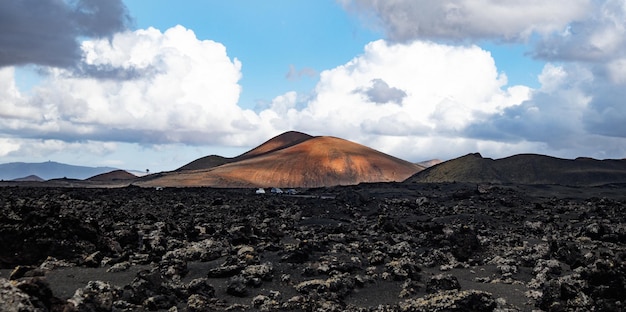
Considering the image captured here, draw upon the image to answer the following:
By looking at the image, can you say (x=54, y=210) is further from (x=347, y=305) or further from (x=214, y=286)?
(x=347, y=305)

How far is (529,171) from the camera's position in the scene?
112 meters

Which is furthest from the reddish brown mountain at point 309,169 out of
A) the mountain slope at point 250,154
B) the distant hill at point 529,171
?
the distant hill at point 529,171

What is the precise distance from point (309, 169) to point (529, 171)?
55.4m

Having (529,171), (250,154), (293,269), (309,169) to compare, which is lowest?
(293,269)

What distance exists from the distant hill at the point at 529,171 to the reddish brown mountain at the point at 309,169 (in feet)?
106

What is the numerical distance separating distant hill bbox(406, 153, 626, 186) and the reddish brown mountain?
32197mm

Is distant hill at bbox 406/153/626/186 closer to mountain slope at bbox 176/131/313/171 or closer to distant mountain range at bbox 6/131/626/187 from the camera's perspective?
distant mountain range at bbox 6/131/626/187

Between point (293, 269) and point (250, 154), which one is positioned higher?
point (250, 154)

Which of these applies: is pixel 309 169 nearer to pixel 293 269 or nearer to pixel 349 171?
pixel 349 171

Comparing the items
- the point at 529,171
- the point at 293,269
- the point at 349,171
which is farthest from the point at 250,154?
the point at 293,269

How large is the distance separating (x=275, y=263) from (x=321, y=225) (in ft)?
40.9

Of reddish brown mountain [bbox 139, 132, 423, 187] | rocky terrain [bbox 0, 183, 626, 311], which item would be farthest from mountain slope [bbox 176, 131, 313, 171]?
rocky terrain [bbox 0, 183, 626, 311]

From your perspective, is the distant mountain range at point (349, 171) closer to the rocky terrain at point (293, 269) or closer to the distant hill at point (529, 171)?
the distant hill at point (529, 171)

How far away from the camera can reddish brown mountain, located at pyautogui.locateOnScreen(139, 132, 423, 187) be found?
399ft
